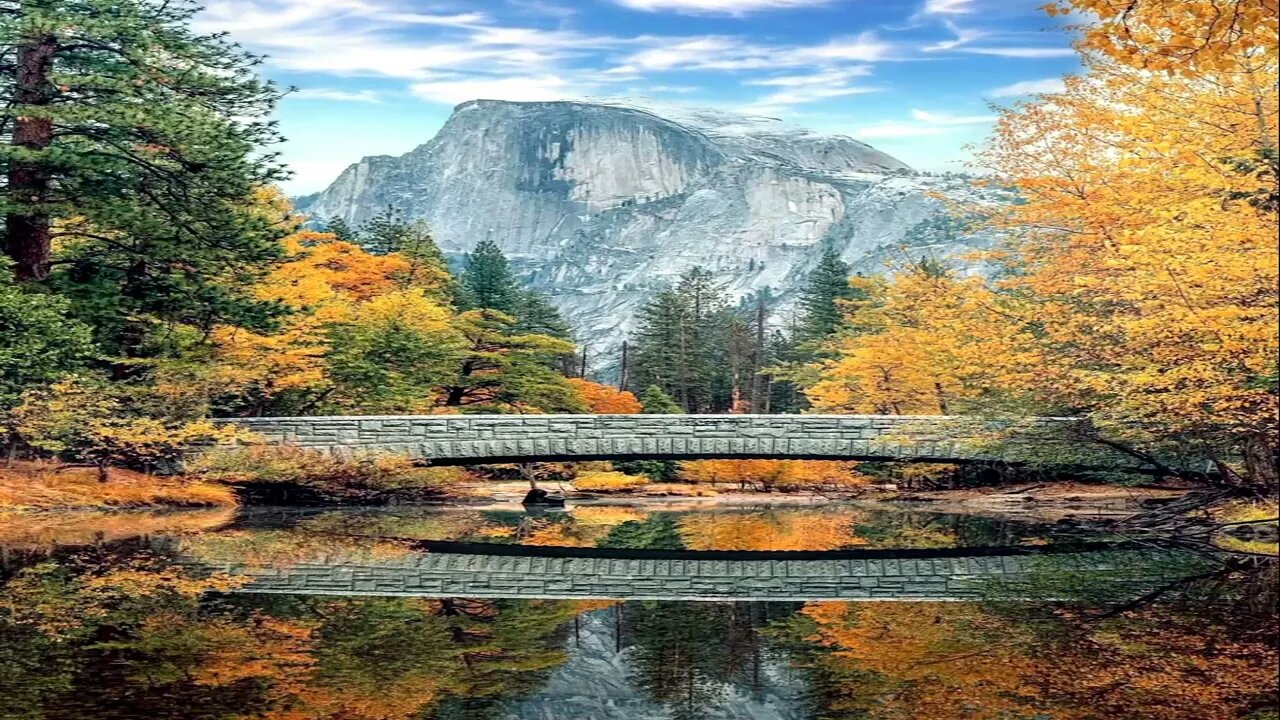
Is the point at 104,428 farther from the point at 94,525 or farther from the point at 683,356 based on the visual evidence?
the point at 683,356

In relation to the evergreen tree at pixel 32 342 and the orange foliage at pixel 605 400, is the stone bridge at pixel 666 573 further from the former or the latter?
the orange foliage at pixel 605 400

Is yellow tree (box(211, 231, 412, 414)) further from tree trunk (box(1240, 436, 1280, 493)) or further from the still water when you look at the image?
tree trunk (box(1240, 436, 1280, 493))

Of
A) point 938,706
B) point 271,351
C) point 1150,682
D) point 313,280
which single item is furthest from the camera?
point 313,280

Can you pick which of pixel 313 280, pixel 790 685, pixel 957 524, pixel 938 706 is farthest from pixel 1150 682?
pixel 313 280

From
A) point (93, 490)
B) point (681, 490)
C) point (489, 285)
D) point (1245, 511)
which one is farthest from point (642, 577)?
point (489, 285)

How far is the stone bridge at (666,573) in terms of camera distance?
11.4 meters

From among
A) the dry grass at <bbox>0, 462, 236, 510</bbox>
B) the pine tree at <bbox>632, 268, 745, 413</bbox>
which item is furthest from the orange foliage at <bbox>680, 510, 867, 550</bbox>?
the pine tree at <bbox>632, 268, 745, 413</bbox>

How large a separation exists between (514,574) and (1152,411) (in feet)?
28.2

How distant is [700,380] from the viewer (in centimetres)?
6159

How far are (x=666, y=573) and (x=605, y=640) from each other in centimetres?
476

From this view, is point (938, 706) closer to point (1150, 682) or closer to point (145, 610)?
point (1150, 682)

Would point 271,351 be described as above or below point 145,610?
above

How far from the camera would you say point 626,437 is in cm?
2334

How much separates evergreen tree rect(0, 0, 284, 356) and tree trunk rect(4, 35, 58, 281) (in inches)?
1.0
